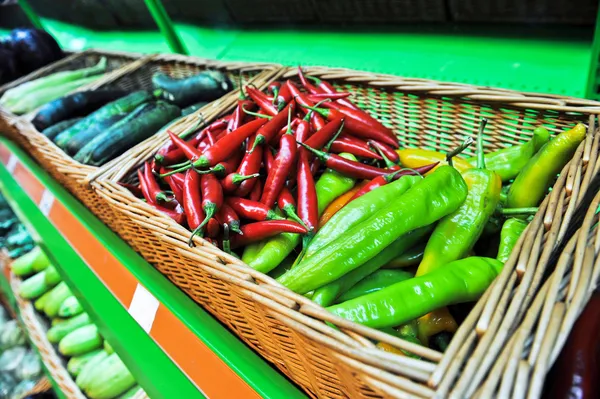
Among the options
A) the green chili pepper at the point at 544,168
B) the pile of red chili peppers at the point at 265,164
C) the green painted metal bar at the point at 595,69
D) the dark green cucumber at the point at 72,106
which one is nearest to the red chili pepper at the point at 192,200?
the pile of red chili peppers at the point at 265,164

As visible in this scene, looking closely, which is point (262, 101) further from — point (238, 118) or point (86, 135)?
point (86, 135)

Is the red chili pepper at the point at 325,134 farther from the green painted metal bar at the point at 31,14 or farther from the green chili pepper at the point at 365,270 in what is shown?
the green painted metal bar at the point at 31,14

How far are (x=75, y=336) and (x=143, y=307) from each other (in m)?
0.88

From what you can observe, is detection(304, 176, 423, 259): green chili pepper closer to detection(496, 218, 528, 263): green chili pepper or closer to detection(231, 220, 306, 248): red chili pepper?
detection(231, 220, 306, 248): red chili pepper

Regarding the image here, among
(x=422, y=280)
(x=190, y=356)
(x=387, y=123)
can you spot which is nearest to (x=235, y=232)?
(x=190, y=356)

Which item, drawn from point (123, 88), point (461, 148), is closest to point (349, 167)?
point (461, 148)

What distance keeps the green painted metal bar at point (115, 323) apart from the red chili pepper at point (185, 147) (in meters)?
0.51

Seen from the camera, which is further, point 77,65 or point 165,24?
point 77,65

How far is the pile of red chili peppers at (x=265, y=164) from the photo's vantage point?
3.48 feet

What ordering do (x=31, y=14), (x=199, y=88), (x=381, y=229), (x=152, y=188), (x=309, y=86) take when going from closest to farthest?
(x=381, y=229) < (x=152, y=188) < (x=309, y=86) < (x=199, y=88) < (x=31, y=14)

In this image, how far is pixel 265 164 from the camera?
1.30 metres

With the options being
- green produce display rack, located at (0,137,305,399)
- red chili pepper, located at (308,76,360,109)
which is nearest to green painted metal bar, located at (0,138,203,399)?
green produce display rack, located at (0,137,305,399)

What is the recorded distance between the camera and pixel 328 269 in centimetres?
80

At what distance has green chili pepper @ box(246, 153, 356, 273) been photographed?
0.97m
